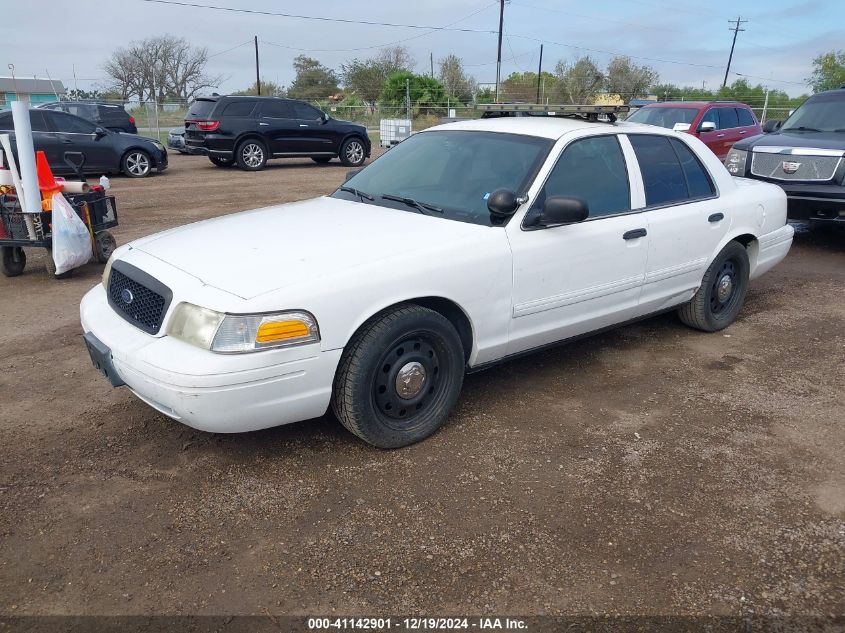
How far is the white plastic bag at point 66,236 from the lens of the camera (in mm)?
6230

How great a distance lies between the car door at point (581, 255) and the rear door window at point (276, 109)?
13291mm

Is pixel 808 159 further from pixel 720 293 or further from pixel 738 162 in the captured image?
pixel 720 293

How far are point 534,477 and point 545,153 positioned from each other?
73.0 inches

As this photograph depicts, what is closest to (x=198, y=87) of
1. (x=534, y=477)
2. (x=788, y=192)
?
(x=788, y=192)

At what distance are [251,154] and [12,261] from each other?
10.3 meters

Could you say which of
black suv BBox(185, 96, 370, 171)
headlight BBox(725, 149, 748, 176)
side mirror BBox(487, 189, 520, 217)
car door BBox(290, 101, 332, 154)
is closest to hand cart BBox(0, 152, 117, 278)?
side mirror BBox(487, 189, 520, 217)

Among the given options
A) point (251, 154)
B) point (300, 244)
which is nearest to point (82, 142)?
point (251, 154)

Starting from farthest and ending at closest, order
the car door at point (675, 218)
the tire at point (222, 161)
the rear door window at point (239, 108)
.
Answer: the tire at point (222, 161) < the rear door window at point (239, 108) < the car door at point (675, 218)

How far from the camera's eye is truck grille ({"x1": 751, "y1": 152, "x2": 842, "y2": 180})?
782cm

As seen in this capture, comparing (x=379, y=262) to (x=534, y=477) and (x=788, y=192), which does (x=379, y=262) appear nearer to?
(x=534, y=477)

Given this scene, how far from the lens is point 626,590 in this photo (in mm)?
2541

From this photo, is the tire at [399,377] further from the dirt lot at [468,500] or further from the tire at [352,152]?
the tire at [352,152]

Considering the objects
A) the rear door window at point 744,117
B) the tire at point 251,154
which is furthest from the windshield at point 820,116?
the tire at point 251,154

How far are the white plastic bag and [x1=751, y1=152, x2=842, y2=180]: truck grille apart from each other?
7.70 meters
